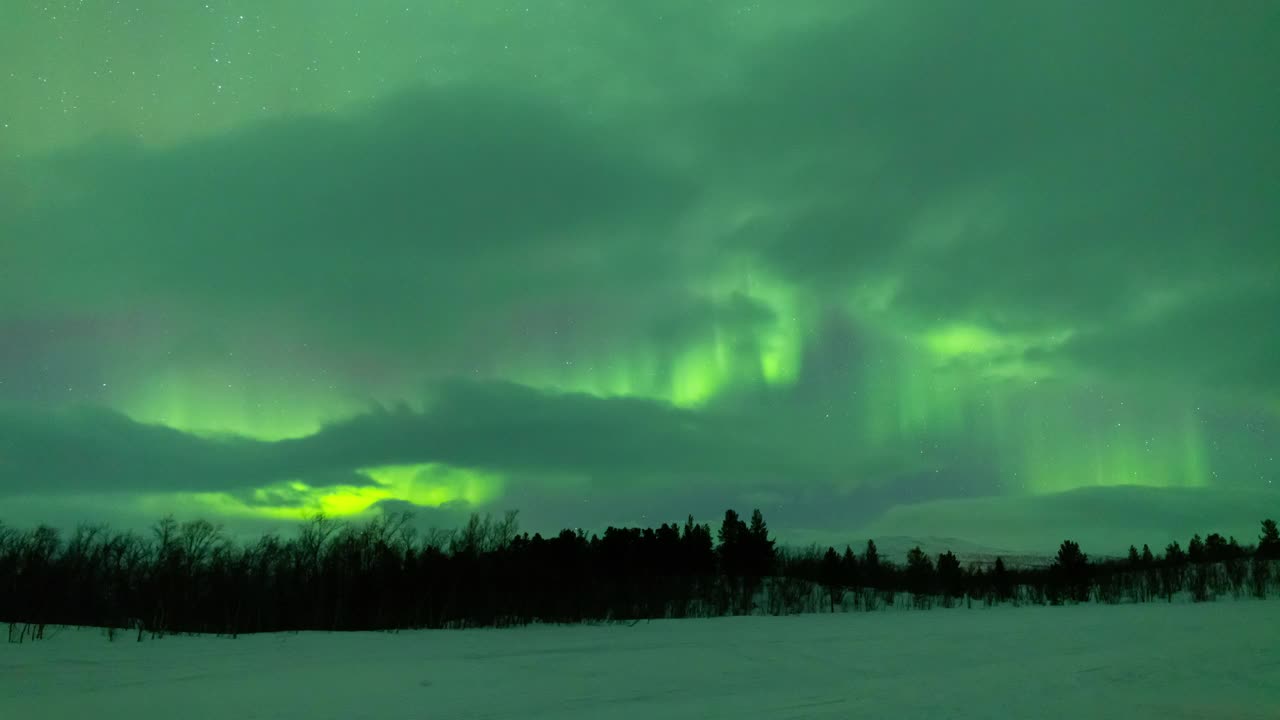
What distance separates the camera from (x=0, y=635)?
3572 cm

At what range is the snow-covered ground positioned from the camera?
15219 millimetres

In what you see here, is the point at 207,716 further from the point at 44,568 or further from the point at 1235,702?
the point at 44,568

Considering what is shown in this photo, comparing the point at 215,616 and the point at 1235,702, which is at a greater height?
the point at 1235,702

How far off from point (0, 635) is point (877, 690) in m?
39.3

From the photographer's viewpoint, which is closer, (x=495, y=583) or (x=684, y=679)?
(x=684, y=679)

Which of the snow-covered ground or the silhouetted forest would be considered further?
the silhouetted forest

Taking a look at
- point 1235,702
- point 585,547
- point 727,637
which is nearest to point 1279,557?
point 585,547

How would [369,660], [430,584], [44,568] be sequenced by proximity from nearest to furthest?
1. [369,660]
2. [44,568]
3. [430,584]

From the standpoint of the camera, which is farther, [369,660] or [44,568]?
[44,568]

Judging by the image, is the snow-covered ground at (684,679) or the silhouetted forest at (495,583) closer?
the snow-covered ground at (684,679)

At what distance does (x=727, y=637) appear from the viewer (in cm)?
3722

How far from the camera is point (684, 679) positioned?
20250 millimetres

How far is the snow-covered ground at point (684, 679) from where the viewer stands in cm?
1522

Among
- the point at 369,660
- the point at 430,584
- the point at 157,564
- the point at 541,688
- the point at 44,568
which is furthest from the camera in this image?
the point at 430,584
